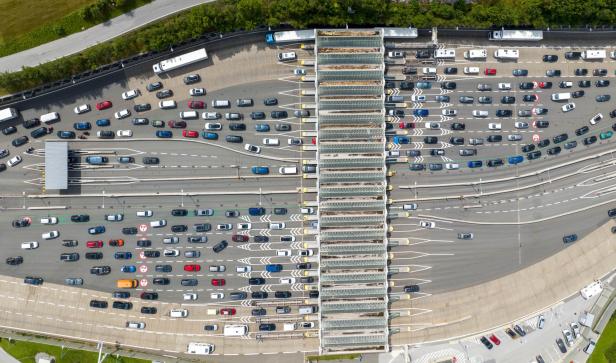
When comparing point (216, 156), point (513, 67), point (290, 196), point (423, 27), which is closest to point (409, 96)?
point (423, 27)

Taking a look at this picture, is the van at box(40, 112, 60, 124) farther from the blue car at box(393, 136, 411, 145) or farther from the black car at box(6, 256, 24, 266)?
the blue car at box(393, 136, 411, 145)

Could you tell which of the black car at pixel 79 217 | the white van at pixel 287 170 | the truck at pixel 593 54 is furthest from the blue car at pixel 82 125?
the truck at pixel 593 54

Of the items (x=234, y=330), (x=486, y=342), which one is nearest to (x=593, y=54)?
(x=486, y=342)

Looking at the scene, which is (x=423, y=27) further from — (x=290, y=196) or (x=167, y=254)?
(x=167, y=254)

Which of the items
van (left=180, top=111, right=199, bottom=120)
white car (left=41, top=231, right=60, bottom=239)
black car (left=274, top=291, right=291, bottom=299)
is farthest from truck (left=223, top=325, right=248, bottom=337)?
van (left=180, top=111, right=199, bottom=120)

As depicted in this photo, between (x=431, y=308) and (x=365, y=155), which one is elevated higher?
(x=365, y=155)

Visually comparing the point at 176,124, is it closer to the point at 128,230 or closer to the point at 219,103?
the point at 219,103
